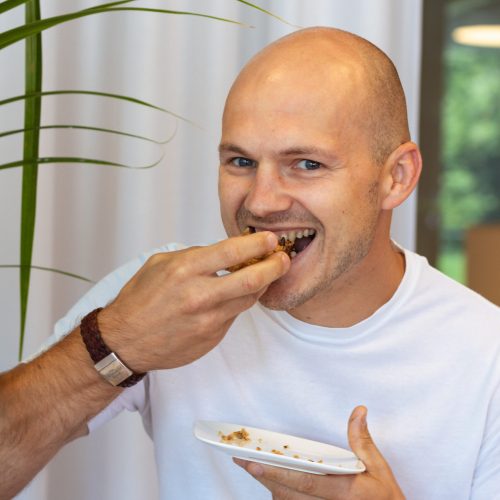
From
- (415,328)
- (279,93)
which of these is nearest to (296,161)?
(279,93)

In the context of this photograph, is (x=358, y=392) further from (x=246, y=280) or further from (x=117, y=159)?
(x=117, y=159)

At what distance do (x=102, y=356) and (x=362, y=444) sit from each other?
0.42 meters

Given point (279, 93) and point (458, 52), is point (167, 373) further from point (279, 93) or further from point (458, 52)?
point (458, 52)

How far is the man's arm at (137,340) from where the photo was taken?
1.33 metres

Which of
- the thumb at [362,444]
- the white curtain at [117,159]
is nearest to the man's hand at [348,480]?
the thumb at [362,444]

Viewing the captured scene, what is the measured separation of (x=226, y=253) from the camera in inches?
51.9

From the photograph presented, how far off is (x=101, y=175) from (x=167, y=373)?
0.69 meters

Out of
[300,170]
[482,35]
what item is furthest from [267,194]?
[482,35]

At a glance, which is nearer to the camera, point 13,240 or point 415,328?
point 415,328

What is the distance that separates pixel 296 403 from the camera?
5.64ft

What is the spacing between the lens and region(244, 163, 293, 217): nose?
1.59 metres

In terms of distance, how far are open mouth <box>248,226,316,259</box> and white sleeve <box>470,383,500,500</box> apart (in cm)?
43

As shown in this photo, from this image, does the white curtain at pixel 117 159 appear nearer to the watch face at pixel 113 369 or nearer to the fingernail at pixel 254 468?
→ the watch face at pixel 113 369

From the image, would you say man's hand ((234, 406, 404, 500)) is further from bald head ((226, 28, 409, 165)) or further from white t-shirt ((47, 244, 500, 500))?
bald head ((226, 28, 409, 165))
